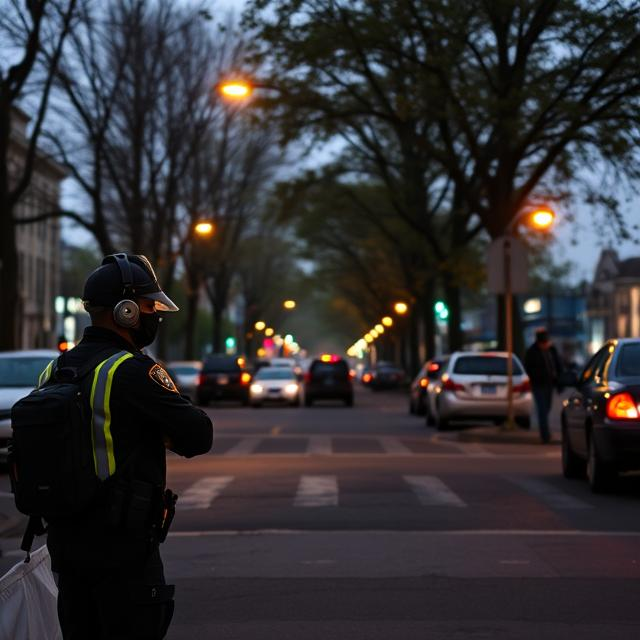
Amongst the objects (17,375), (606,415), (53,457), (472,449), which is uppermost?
(17,375)

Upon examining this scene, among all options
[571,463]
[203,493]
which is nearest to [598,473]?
[571,463]

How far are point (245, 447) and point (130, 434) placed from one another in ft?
62.8

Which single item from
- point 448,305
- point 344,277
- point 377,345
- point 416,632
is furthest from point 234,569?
point 377,345

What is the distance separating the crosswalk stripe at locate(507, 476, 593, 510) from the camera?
13.8m

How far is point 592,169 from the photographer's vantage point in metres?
31.8

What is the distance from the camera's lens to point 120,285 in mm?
4691

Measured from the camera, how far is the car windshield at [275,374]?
47125mm

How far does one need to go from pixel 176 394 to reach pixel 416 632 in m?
3.43

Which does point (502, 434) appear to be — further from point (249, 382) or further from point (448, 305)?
point (249, 382)

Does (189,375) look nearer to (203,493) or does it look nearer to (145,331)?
(203,493)

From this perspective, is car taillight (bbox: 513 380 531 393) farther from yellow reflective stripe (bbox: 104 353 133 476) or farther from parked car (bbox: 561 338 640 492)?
yellow reflective stripe (bbox: 104 353 133 476)

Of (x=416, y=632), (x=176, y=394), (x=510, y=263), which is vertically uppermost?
(x=510, y=263)

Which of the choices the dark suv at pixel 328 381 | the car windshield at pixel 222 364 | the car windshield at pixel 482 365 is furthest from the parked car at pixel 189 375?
the car windshield at pixel 482 365

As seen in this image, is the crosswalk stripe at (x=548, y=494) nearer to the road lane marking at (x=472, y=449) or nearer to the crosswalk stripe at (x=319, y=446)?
the road lane marking at (x=472, y=449)
